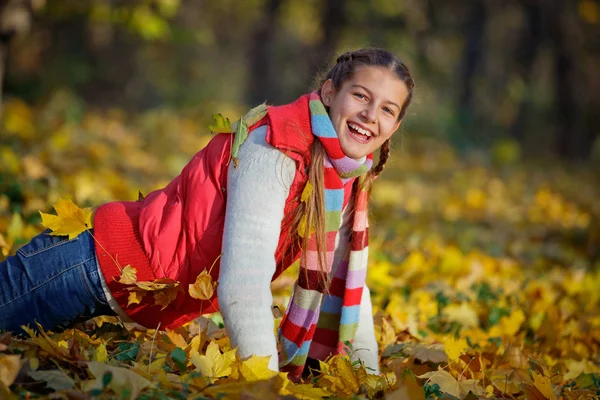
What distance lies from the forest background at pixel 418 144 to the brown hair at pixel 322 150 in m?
0.20

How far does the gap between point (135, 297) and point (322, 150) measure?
27.2 inches

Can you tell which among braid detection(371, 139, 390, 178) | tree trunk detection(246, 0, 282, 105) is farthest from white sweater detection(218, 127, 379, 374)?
tree trunk detection(246, 0, 282, 105)

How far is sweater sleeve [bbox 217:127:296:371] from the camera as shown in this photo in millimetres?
1920

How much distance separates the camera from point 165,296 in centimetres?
206

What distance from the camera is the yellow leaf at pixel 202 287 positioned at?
6.44 ft

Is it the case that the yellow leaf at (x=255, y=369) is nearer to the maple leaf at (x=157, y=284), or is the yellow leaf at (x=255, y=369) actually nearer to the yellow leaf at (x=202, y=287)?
the yellow leaf at (x=202, y=287)

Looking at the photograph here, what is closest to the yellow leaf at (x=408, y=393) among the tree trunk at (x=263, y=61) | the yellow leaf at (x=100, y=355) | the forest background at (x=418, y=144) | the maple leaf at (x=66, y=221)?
the forest background at (x=418, y=144)

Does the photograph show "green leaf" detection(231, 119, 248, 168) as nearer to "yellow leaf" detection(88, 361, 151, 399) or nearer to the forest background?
the forest background

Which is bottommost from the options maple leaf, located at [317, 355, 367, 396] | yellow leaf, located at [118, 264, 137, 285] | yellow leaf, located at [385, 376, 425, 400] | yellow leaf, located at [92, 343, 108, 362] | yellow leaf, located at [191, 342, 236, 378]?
maple leaf, located at [317, 355, 367, 396]

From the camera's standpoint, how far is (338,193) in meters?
2.19

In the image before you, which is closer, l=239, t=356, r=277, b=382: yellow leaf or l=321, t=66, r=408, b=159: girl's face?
l=239, t=356, r=277, b=382: yellow leaf

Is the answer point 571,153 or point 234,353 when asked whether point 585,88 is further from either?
point 234,353

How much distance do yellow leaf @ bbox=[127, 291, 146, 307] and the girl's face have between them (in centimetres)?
74

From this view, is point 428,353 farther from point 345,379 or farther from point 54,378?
point 54,378
